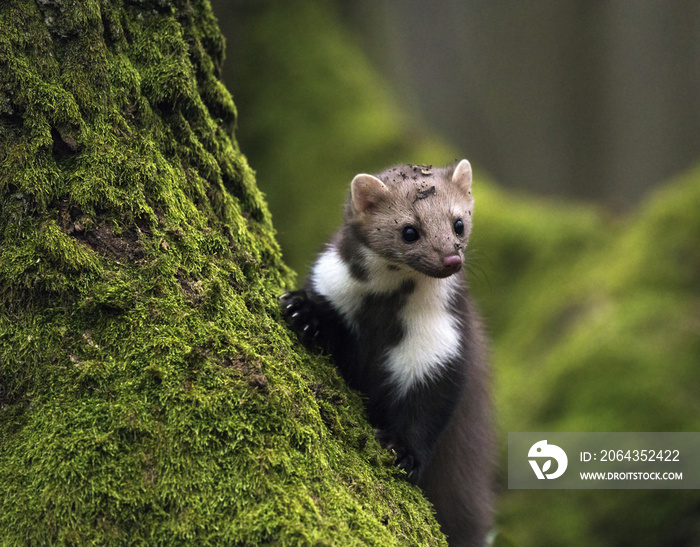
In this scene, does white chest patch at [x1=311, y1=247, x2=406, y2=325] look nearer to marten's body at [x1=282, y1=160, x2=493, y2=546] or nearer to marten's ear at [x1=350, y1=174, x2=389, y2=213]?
marten's body at [x1=282, y1=160, x2=493, y2=546]

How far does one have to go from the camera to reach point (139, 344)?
3.29 m

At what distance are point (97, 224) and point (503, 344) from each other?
9.04 metres

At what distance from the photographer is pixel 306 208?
41.3 feet

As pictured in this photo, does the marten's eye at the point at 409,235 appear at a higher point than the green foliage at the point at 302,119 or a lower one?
lower

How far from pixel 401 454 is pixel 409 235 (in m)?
1.29

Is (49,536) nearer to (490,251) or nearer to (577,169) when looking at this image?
(490,251)

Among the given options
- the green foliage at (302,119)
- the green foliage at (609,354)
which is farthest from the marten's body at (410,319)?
the green foliage at (302,119)

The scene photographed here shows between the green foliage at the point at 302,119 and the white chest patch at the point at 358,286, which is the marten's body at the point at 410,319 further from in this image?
the green foliage at the point at 302,119

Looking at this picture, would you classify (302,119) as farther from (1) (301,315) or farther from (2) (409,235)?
(1) (301,315)

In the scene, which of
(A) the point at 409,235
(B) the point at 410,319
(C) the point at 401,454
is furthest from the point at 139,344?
(A) the point at 409,235

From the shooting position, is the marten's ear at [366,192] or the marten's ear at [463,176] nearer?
the marten's ear at [366,192]

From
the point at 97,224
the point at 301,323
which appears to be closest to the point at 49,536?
the point at 97,224

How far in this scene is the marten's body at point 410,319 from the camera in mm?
4359

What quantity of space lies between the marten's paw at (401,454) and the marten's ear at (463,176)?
1.70 meters
